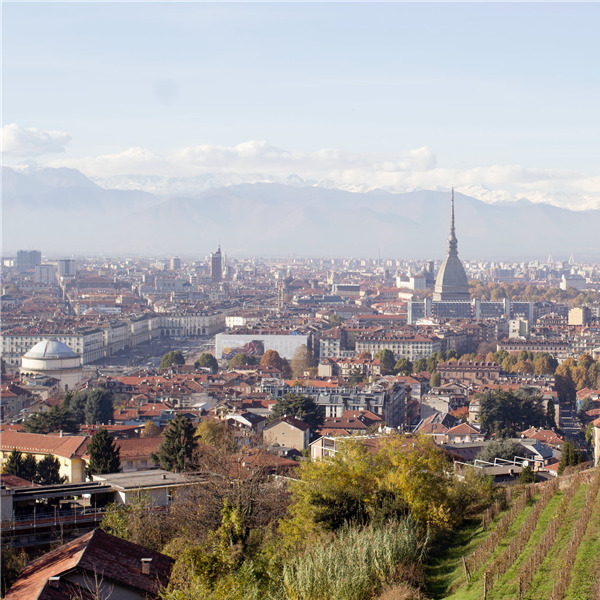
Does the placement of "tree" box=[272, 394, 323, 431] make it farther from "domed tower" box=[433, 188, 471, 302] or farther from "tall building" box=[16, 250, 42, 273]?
"tall building" box=[16, 250, 42, 273]

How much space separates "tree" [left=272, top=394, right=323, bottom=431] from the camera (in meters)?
27.8

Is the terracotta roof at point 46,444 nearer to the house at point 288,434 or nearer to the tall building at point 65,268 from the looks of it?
the house at point 288,434

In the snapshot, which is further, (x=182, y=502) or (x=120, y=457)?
(x=120, y=457)

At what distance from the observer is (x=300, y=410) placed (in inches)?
1101

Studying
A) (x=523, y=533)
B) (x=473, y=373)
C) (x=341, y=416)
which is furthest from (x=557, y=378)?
(x=523, y=533)

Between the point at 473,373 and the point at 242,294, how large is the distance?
6709cm

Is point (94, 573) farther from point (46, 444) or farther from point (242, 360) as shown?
point (242, 360)

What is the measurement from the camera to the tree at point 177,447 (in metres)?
19.2

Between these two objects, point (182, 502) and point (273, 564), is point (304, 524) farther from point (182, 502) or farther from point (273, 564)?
point (182, 502)

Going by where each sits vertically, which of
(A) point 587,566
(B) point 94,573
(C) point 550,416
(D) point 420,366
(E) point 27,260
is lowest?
(D) point 420,366

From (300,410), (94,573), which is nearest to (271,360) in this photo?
(300,410)

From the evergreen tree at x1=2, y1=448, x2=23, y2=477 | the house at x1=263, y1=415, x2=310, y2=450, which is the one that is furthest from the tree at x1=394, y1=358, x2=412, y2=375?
the evergreen tree at x1=2, y1=448, x2=23, y2=477

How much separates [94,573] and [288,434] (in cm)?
1602

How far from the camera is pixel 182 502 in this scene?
1366 cm
